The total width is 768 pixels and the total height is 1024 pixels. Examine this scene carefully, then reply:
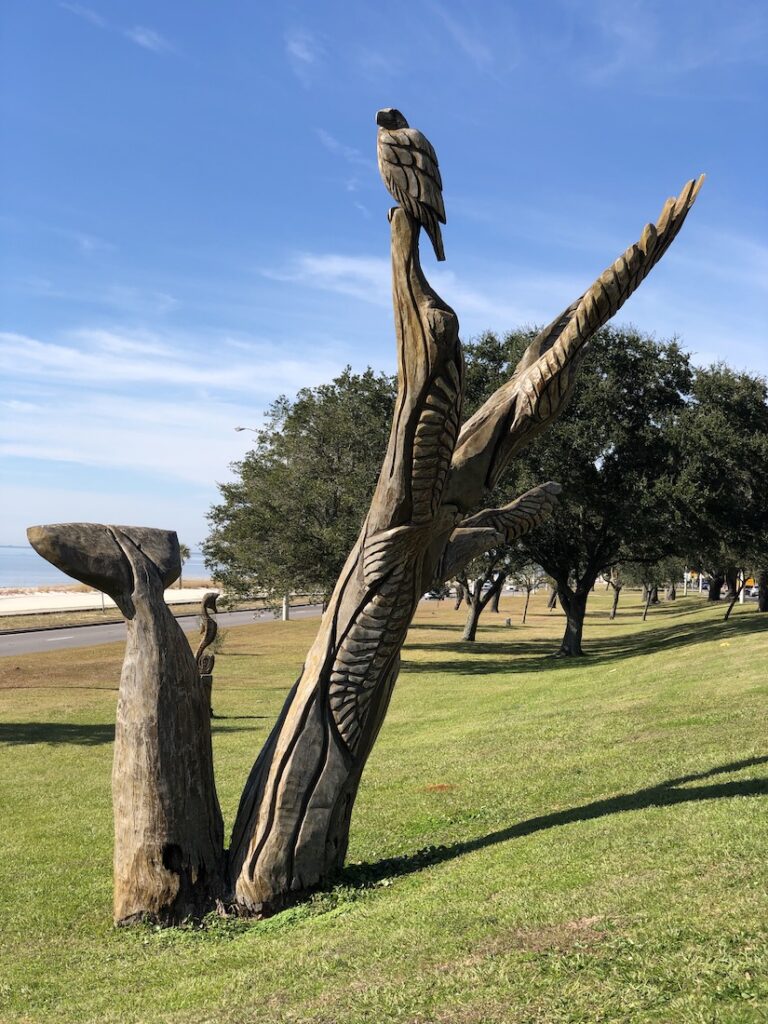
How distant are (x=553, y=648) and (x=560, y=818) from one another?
82.5 feet

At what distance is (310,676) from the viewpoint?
6.54 meters

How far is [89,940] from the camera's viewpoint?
621cm

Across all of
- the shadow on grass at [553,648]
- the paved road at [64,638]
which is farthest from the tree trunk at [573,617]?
the paved road at [64,638]

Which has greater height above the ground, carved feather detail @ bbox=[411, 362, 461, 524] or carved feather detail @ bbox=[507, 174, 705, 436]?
carved feather detail @ bbox=[507, 174, 705, 436]

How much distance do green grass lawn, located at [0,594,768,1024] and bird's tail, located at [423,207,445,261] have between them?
4.06 meters

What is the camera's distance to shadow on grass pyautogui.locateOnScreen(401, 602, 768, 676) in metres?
25.5

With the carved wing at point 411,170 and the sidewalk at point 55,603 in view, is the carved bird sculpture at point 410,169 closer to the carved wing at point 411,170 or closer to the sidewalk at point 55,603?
the carved wing at point 411,170

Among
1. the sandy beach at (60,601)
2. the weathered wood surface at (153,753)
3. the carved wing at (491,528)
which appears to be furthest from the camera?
the sandy beach at (60,601)

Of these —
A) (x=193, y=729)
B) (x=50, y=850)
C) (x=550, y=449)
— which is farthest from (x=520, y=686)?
(x=193, y=729)

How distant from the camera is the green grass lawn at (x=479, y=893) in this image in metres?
4.25

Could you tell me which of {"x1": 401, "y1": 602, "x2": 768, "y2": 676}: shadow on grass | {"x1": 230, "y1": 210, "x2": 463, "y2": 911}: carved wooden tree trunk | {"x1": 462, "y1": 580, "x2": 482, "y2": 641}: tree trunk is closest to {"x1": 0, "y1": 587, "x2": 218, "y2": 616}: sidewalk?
{"x1": 462, "y1": 580, "x2": 482, "y2": 641}: tree trunk

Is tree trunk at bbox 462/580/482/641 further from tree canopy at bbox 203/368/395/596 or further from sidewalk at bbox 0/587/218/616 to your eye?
sidewalk at bbox 0/587/218/616

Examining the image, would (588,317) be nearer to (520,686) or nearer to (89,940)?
(89,940)

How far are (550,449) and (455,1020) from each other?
75.5 feet
